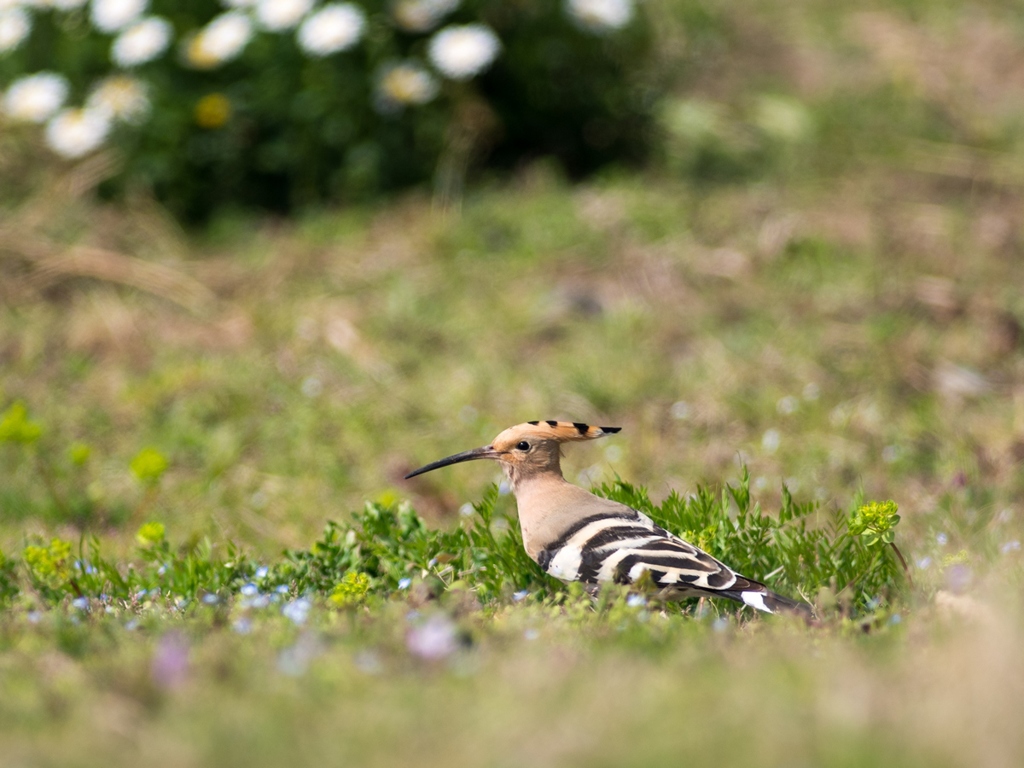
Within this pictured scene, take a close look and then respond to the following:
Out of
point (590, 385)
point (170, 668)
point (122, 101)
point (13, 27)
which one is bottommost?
point (590, 385)

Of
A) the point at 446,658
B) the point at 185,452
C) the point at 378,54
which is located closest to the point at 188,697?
the point at 446,658

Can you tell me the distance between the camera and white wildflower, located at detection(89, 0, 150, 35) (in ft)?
26.6

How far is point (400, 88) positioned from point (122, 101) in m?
1.74

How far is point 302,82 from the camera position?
8023 millimetres

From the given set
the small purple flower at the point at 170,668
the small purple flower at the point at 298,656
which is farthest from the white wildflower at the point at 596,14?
the small purple flower at the point at 170,668

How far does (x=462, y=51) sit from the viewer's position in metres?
7.90

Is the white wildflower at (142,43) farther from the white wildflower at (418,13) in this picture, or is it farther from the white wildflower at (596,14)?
the white wildflower at (596,14)

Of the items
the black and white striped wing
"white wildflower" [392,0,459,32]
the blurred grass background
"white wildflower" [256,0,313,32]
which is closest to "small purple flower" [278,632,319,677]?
the blurred grass background

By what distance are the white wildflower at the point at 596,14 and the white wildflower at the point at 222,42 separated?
2068mm

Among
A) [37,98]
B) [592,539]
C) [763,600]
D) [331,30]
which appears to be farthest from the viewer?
[37,98]

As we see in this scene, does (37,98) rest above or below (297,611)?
below

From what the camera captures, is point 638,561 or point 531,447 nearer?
point 638,561

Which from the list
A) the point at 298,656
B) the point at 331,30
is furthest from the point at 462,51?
the point at 298,656

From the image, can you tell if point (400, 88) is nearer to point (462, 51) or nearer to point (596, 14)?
point (462, 51)
